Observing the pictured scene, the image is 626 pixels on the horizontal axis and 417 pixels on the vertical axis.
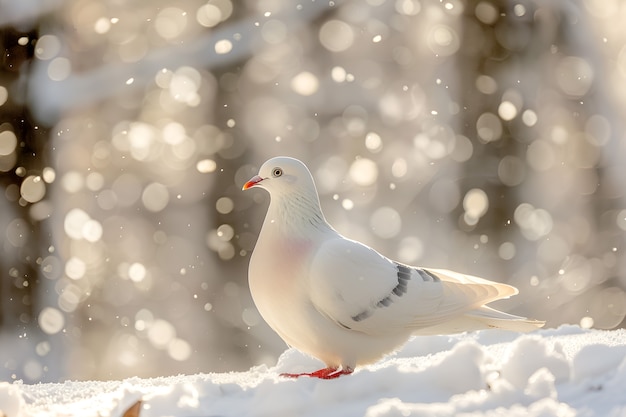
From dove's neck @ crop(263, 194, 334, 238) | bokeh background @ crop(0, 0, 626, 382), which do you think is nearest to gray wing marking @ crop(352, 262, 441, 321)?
dove's neck @ crop(263, 194, 334, 238)

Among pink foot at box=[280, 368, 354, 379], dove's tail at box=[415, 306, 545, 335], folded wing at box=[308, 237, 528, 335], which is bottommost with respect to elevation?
pink foot at box=[280, 368, 354, 379]

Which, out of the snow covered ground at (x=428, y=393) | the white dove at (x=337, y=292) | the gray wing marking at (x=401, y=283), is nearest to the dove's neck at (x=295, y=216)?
the white dove at (x=337, y=292)

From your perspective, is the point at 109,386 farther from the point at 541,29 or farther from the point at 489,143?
the point at 541,29

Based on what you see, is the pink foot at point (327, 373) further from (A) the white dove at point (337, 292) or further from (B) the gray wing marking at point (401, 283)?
(B) the gray wing marking at point (401, 283)

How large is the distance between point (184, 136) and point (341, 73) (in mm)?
1110

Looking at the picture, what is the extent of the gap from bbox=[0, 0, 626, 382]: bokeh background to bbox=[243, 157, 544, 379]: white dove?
1.98 m

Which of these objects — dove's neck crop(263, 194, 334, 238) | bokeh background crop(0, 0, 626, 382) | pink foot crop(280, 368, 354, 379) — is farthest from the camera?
bokeh background crop(0, 0, 626, 382)

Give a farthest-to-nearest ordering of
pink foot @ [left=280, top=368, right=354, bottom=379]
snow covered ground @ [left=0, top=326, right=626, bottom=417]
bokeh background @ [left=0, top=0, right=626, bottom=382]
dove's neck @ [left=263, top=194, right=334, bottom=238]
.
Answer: bokeh background @ [left=0, top=0, right=626, bottom=382] < dove's neck @ [left=263, top=194, right=334, bottom=238] < pink foot @ [left=280, top=368, right=354, bottom=379] < snow covered ground @ [left=0, top=326, right=626, bottom=417]

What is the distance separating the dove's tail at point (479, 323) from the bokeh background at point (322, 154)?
2.10 m

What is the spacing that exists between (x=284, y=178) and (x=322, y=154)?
2726 millimetres

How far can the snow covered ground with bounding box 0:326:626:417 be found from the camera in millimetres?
1300

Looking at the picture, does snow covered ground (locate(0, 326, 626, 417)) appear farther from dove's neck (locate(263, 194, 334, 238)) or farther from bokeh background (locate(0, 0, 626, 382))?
bokeh background (locate(0, 0, 626, 382))

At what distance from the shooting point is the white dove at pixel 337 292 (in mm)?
1927

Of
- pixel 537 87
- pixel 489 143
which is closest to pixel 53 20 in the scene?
pixel 489 143
